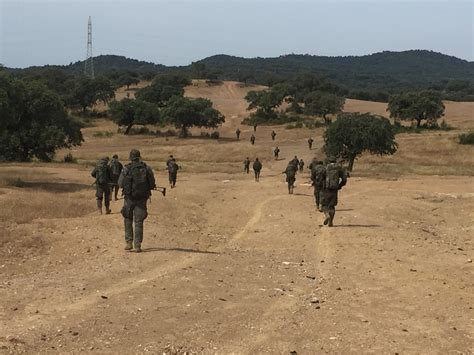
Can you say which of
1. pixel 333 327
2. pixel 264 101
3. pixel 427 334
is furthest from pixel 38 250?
pixel 264 101

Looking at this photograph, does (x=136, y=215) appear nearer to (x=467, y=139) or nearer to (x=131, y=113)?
(x=467, y=139)

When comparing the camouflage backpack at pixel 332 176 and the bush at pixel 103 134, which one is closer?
the camouflage backpack at pixel 332 176

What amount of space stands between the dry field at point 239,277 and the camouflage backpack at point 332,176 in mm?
1196

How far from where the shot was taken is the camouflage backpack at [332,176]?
1560 centimetres

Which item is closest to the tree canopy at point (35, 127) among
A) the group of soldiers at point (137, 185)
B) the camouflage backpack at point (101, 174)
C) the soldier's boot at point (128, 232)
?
the group of soldiers at point (137, 185)

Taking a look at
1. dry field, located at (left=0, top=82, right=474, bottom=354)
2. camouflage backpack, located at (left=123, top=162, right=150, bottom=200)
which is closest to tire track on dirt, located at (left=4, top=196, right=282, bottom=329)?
dry field, located at (left=0, top=82, right=474, bottom=354)

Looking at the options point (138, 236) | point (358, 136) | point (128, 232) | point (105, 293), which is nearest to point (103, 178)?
point (128, 232)

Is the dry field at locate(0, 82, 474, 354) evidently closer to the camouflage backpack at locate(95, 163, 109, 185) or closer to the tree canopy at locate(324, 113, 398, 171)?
the camouflage backpack at locate(95, 163, 109, 185)

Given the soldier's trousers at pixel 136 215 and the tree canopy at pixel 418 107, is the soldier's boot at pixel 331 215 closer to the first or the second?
the soldier's trousers at pixel 136 215

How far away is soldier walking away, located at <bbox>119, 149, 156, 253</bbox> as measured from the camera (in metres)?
11.5

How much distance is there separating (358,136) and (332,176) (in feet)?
87.2

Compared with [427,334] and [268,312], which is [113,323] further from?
[427,334]

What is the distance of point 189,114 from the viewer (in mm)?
76750

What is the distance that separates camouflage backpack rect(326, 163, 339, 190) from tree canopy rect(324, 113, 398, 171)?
26.0 m
